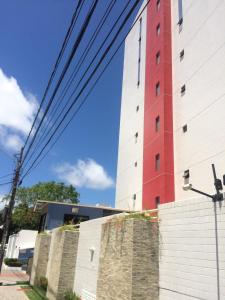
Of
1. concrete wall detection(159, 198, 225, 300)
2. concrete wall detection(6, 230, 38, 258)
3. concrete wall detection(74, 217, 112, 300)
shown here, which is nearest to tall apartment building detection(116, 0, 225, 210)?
concrete wall detection(74, 217, 112, 300)

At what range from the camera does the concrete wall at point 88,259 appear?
46.7 ft

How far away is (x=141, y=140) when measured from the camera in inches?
1029

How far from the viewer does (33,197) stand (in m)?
56.3

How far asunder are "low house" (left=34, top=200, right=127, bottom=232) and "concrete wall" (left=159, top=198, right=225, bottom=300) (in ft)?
60.5

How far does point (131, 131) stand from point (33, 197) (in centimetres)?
3299

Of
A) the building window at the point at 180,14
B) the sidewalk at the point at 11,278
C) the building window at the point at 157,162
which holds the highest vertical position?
the building window at the point at 180,14

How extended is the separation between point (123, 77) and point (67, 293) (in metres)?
23.4

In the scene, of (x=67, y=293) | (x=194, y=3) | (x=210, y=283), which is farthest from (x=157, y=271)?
(x=194, y=3)

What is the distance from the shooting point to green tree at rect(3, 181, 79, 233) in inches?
2160

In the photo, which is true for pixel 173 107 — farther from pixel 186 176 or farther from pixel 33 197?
pixel 33 197

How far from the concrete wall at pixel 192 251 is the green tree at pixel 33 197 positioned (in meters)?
47.5

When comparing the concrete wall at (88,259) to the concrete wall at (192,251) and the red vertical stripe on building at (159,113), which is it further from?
the red vertical stripe on building at (159,113)

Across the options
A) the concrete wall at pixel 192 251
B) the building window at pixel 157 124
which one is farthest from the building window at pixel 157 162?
the concrete wall at pixel 192 251

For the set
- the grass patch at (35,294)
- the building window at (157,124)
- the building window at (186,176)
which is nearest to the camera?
the grass patch at (35,294)
